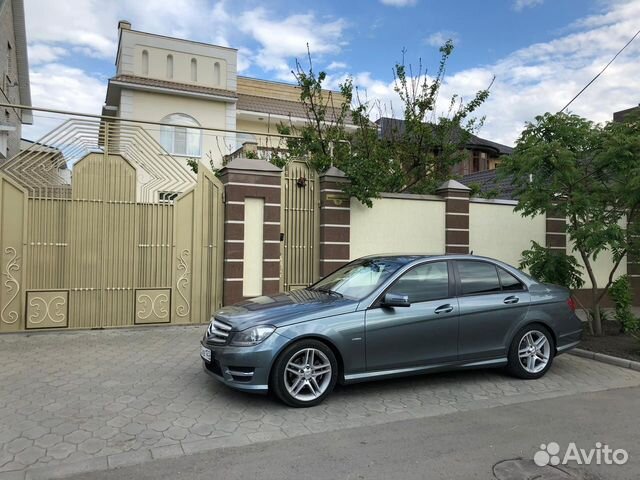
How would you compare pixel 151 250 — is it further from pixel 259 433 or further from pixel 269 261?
pixel 259 433

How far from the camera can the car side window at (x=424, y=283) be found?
5801 mm

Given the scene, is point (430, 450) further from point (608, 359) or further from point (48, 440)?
point (608, 359)

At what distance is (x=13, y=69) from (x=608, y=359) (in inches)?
867

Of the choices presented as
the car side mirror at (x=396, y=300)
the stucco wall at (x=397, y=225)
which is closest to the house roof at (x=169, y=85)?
the stucco wall at (x=397, y=225)

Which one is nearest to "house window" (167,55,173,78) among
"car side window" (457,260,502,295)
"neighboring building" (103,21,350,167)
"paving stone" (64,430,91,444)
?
"neighboring building" (103,21,350,167)

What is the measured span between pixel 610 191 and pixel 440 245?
3887 millimetres

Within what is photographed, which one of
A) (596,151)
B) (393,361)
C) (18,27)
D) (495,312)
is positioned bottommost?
(393,361)

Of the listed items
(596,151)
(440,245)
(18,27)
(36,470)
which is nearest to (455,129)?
(440,245)

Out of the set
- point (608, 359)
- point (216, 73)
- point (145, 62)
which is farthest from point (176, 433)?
point (216, 73)

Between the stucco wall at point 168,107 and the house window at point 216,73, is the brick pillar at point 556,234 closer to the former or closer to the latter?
the stucco wall at point 168,107

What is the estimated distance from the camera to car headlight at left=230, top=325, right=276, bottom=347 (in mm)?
5023

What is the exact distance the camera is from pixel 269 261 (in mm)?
9969

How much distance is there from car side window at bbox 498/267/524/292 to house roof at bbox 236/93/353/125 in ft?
56.4

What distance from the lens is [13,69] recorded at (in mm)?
19859
